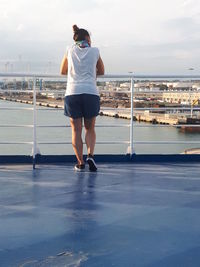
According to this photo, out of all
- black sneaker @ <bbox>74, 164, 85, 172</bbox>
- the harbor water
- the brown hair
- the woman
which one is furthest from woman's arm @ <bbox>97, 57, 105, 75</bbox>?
the harbor water

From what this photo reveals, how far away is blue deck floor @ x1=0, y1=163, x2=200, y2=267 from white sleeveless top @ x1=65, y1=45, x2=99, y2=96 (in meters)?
0.63

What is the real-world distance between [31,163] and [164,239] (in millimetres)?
1972

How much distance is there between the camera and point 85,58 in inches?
115

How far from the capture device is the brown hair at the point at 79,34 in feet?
9.65

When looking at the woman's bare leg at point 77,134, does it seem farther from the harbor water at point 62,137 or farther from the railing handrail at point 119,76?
the harbor water at point 62,137

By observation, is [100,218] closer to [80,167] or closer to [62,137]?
[80,167]

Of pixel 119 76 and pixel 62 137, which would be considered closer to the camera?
pixel 119 76

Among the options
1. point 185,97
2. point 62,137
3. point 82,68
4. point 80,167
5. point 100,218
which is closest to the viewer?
point 100,218

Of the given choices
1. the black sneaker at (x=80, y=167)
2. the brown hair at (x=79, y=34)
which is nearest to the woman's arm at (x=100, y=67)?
the brown hair at (x=79, y=34)

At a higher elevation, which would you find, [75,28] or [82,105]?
[75,28]

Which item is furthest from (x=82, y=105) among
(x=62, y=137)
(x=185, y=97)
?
(x=62, y=137)

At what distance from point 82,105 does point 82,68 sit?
0.27 m

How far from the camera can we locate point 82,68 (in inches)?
115

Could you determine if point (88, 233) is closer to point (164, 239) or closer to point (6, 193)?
point (164, 239)
